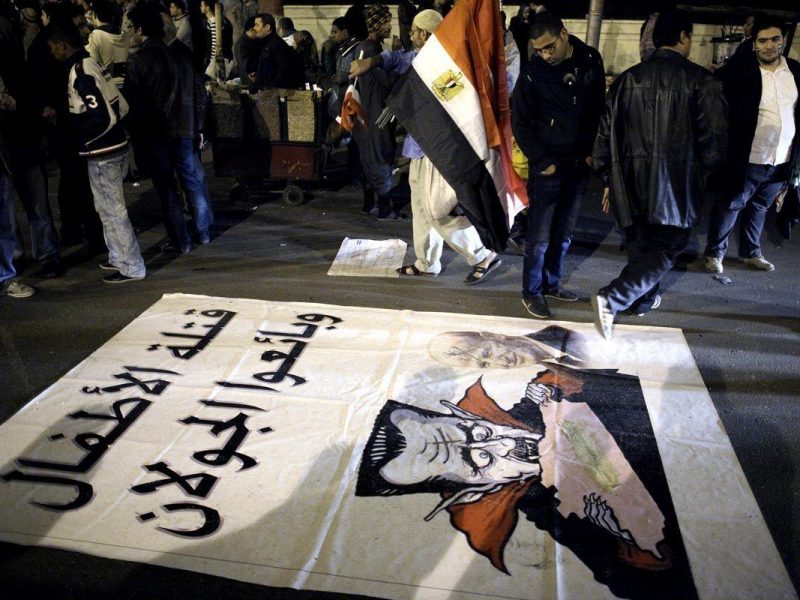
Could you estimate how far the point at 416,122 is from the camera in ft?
13.0

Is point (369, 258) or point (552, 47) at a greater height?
point (552, 47)

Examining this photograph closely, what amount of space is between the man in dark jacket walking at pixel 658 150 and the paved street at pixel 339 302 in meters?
0.48

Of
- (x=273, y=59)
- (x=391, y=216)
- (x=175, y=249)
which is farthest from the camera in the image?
(x=273, y=59)

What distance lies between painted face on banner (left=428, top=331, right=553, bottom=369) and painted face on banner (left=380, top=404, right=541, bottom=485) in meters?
0.50

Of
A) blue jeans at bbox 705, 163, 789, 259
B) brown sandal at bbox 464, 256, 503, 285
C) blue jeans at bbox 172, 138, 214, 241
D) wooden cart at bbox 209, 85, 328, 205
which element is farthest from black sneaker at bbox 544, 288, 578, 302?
wooden cart at bbox 209, 85, 328, 205

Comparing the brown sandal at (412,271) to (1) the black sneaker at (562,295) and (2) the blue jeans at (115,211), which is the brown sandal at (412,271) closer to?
(1) the black sneaker at (562,295)

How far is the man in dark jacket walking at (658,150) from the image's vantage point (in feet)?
10.9

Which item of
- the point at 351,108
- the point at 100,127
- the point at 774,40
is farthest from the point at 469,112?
the point at 100,127

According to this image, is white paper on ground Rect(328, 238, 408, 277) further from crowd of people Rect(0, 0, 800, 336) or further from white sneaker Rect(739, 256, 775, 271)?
white sneaker Rect(739, 256, 775, 271)

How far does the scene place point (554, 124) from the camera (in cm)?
369

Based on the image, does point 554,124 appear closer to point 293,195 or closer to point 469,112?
point 469,112

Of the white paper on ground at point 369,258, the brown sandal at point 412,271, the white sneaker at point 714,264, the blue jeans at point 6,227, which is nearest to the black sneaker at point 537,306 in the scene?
the brown sandal at point 412,271

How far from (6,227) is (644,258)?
3983 mm

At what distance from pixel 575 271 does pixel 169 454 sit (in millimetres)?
3172
